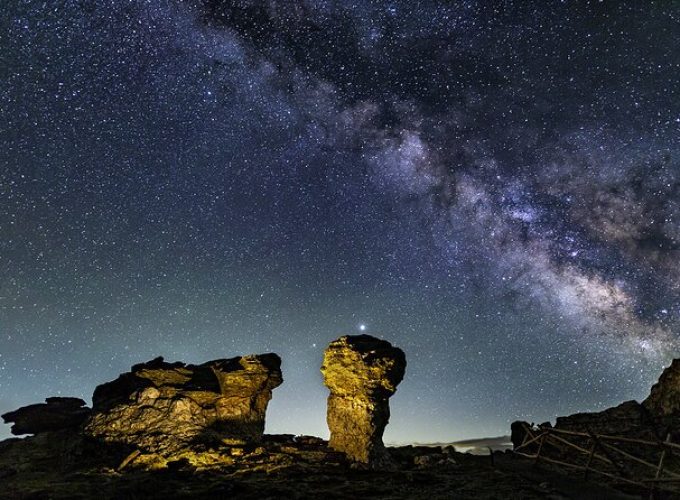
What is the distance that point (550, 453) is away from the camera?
65.3 feet

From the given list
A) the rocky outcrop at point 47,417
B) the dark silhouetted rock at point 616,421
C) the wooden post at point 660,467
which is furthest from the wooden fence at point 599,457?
the rocky outcrop at point 47,417

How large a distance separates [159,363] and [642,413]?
28833 mm

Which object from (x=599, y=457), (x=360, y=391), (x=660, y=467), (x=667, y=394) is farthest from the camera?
(x=360, y=391)

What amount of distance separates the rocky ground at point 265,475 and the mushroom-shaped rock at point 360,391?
1055 mm

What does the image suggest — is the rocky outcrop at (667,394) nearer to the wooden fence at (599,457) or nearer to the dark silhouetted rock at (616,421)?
the dark silhouetted rock at (616,421)

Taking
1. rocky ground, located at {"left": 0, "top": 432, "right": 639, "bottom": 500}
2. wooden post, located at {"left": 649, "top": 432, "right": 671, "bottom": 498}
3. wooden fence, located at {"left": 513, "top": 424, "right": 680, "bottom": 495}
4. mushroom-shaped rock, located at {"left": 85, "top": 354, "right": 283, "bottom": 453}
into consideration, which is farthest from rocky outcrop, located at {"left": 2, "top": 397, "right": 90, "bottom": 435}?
wooden post, located at {"left": 649, "top": 432, "right": 671, "bottom": 498}

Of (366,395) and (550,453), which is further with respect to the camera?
(366,395)

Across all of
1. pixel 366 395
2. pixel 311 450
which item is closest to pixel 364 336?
pixel 366 395

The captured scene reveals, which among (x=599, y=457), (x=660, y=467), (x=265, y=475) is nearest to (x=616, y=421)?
(x=599, y=457)

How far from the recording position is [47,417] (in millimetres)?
27703

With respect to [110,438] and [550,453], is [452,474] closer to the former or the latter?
[550,453]

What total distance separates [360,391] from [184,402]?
9.86 meters

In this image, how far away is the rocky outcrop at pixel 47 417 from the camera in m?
27.3

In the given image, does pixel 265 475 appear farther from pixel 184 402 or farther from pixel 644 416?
pixel 644 416
